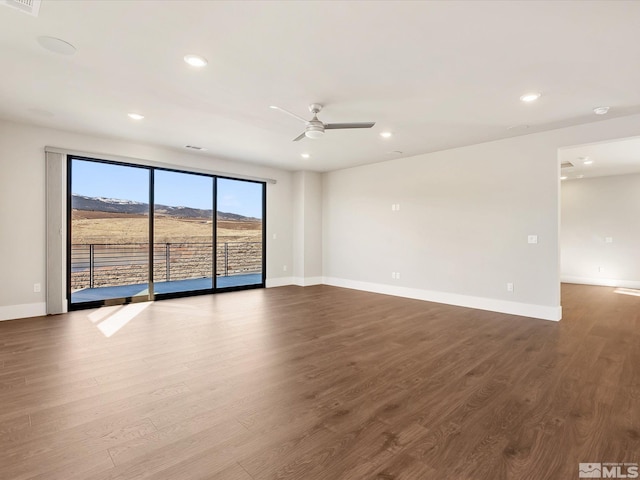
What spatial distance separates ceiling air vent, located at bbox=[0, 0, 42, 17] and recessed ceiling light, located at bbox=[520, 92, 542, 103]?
13.9 feet

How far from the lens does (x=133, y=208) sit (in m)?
6.62

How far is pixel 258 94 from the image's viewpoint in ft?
11.3

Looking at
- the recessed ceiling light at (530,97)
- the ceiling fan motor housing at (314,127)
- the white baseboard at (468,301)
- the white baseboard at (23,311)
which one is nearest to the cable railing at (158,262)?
the white baseboard at (23,311)

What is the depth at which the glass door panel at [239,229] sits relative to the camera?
710 centimetres

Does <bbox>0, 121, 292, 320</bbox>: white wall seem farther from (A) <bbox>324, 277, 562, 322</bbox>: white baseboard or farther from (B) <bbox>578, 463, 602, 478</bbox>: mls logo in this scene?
(B) <bbox>578, 463, 602, 478</bbox>: mls logo

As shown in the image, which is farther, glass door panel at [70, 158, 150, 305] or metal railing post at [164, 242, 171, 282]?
metal railing post at [164, 242, 171, 282]

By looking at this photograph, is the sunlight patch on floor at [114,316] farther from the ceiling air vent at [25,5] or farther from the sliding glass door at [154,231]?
the ceiling air vent at [25,5]

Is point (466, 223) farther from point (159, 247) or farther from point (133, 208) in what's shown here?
point (133, 208)

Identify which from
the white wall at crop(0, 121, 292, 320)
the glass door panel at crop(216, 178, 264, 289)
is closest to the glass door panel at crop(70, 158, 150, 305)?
the white wall at crop(0, 121, 292, 320)

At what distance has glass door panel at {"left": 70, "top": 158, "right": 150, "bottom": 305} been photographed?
573 centimetres

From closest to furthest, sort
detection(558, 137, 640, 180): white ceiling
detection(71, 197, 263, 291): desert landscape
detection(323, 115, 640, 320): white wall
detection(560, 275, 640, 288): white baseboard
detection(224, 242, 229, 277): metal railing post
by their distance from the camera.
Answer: detection(323, 115, 640, 320): white wall, detection(558, 137, 640, 180): white ceiling, detection(71, 197, 263, 291): desert landscape, detection(560, 275, 640, 288): white baseboard, detection(224, 242, 229, 277): metal railing post

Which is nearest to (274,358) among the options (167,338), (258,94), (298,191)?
(167,338)

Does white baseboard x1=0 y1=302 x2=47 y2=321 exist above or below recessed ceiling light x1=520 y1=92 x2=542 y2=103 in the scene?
below

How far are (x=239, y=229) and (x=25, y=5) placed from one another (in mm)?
5871
